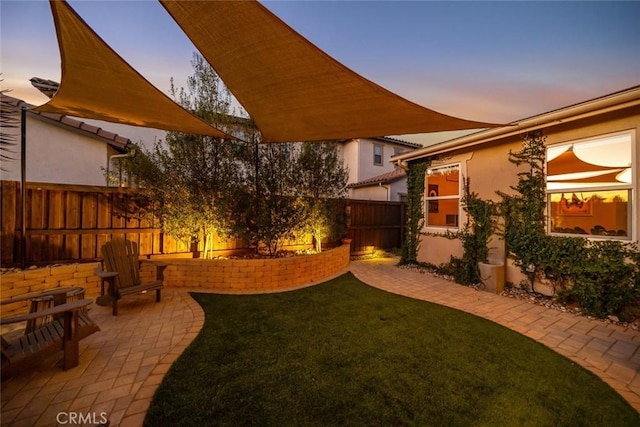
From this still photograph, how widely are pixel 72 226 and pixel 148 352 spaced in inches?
146

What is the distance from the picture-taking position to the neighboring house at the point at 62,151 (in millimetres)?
7078

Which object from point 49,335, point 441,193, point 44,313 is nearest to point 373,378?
point 44,313

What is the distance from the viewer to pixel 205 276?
5.11 m

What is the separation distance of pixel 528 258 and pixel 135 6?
7.35 metres

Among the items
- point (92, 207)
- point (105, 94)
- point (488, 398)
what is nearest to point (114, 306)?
point (92, 207)

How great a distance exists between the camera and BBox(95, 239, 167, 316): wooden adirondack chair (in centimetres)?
373

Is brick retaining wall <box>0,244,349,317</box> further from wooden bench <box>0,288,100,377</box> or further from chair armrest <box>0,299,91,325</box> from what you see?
chair armrest <box>0,299,91,325</box>

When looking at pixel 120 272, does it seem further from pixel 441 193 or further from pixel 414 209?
pixel 441 193

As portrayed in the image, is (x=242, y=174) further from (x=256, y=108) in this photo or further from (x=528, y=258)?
(x=528, y=258)

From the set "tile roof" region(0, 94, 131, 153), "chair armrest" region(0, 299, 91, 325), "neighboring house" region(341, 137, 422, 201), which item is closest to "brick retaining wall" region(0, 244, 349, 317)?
"chair armrest" region(0, 299, 91, 325)

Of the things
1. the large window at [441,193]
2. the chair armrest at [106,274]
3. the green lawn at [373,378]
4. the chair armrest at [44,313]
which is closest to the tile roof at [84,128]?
the chair armrest at [106,274]

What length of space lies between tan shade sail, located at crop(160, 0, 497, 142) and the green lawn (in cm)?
276

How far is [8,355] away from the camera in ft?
6.80

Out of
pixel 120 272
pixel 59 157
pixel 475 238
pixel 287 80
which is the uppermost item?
pixel 59 157
